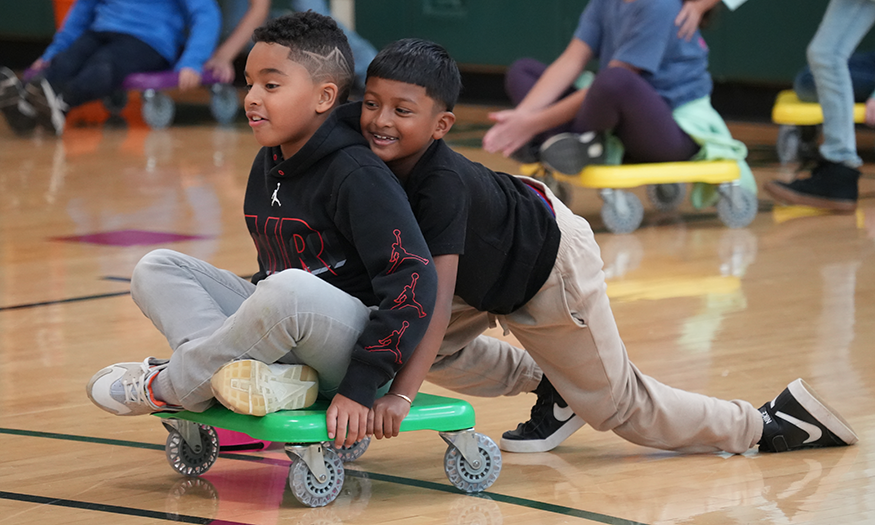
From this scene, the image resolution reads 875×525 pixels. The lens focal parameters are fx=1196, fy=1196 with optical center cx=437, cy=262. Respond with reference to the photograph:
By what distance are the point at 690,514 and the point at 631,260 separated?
5.24 feet

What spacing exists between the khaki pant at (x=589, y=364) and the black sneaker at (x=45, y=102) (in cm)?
424

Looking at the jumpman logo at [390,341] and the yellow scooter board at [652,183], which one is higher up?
the jumpman logo at [390,341]

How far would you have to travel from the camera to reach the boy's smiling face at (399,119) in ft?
4.70

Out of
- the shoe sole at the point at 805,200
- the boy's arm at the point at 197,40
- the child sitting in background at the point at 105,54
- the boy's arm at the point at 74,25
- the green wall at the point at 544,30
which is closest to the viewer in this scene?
the shoe sole at the point at 805,200

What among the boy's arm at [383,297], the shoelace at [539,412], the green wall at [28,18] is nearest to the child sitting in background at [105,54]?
the green wall at [28,18]

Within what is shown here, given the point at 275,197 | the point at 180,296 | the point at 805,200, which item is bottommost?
the point at 805,200

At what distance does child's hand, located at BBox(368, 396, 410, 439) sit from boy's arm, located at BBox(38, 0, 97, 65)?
4.79 meters

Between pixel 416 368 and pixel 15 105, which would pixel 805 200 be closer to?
pixel 416 368

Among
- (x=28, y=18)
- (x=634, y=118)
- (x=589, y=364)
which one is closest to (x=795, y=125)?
(x=634, y=118)

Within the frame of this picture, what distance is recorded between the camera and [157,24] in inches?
224

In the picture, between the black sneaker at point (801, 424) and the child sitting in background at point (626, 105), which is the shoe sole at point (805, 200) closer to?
the child sitting in background at point (626, 105)

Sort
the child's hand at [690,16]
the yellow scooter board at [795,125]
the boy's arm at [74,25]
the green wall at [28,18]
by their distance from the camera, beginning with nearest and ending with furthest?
1. the child's hand at [690,16]
2. the yellow scooter board at [795,125]
3. the boy's arm at [74,25]
4. the green wall at [28,18]

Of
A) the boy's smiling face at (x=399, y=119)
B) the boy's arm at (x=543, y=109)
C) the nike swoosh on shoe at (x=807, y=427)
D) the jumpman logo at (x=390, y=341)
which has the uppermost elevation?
the boy's smiling face at (x=399, y=119)

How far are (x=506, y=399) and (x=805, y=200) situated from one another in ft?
6.72
